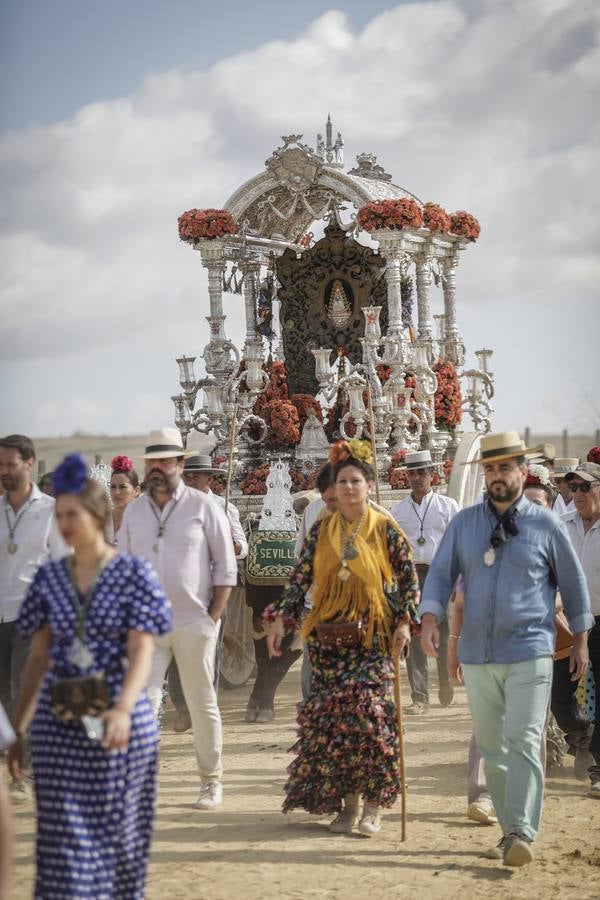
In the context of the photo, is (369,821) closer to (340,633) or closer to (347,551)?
(340,633)

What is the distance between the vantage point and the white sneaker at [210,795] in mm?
8195

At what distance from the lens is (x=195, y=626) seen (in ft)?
26.3

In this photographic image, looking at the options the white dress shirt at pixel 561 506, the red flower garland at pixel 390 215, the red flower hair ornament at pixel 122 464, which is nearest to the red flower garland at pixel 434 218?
the red flower garland at pixel 390 215

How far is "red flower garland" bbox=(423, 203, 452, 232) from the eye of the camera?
18.3 meters

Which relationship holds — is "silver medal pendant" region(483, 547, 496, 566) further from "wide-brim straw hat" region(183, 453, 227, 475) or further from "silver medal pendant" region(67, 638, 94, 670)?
"wide-brim straw hat" region(183, 453, 227, 475)

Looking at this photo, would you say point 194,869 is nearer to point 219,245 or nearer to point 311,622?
point 311,622

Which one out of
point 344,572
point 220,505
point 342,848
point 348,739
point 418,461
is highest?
point 418,461

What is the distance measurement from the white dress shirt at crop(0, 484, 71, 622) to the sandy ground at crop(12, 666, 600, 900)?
4.10ft

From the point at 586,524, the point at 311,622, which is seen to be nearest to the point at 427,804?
the point at 311,622

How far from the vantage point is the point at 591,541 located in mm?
9094

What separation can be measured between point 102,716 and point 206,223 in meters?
14.2

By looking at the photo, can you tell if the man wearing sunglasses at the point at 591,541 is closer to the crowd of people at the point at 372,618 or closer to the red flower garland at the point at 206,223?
the crowd of people at the point at 372,618

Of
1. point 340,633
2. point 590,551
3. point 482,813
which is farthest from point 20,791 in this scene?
point 590,551

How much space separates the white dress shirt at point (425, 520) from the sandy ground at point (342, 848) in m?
2.36
